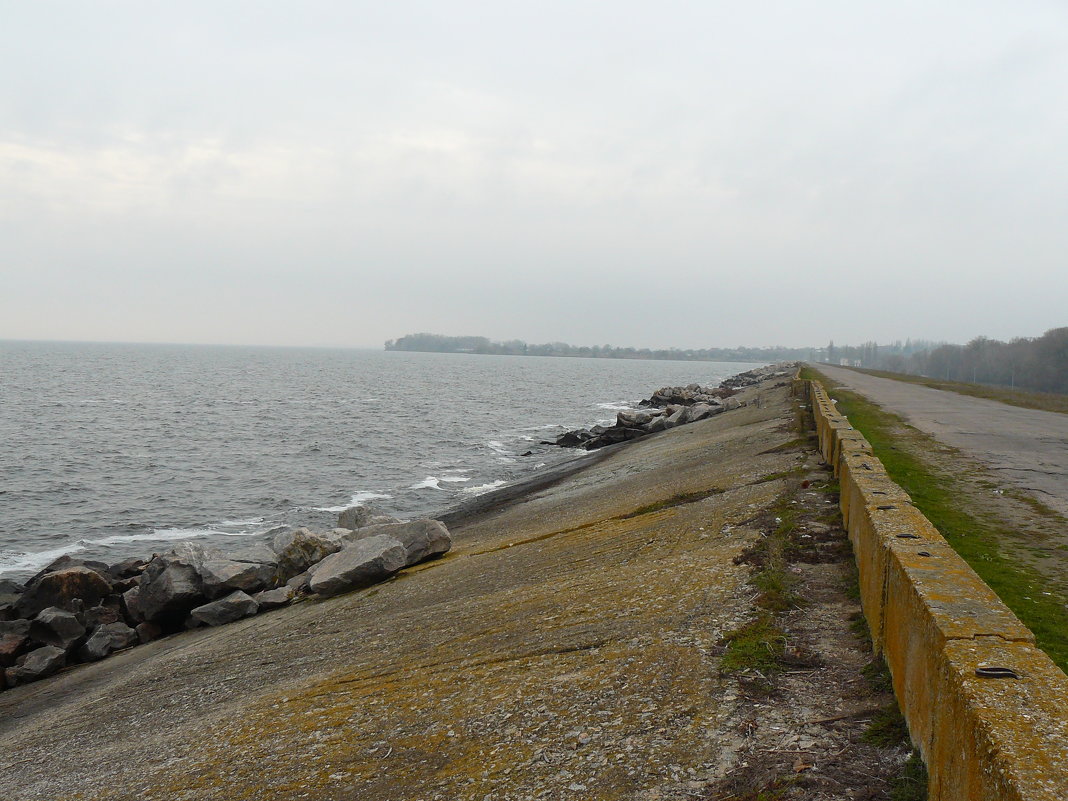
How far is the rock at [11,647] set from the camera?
39.2 feet

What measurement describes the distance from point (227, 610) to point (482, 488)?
44.9 ft

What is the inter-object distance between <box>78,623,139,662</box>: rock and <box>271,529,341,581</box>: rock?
268 centimetres

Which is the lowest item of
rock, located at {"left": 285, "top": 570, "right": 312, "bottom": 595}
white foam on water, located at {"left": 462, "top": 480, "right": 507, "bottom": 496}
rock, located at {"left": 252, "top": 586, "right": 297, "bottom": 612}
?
white foam on water, located at {"left": 462, "top": 480, "right": 507, "bottom": 496}

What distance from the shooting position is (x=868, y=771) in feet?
12.8

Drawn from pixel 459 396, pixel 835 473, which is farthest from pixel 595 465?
pixel 459 396

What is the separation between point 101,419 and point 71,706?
43.1 meters

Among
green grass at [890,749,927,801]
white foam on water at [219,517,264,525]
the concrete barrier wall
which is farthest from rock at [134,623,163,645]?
green grass at [890,749,927,801]

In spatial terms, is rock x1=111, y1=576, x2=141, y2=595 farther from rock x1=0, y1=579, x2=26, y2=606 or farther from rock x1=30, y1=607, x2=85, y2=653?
rock x1=30, y1=607, x2=85, y2=653

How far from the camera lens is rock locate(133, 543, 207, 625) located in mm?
13297

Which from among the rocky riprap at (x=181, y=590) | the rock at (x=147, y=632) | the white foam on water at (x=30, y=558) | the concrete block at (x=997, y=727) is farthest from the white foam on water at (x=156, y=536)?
→ the concrete block at (x=997, y=727)

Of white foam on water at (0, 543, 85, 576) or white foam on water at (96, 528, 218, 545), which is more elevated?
white foam on water at (96, 528, 218, 545)

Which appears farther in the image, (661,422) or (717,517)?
(661,422)

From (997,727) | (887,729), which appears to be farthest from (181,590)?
(997,727)

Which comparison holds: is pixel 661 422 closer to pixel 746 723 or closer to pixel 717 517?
pixel 717 517
